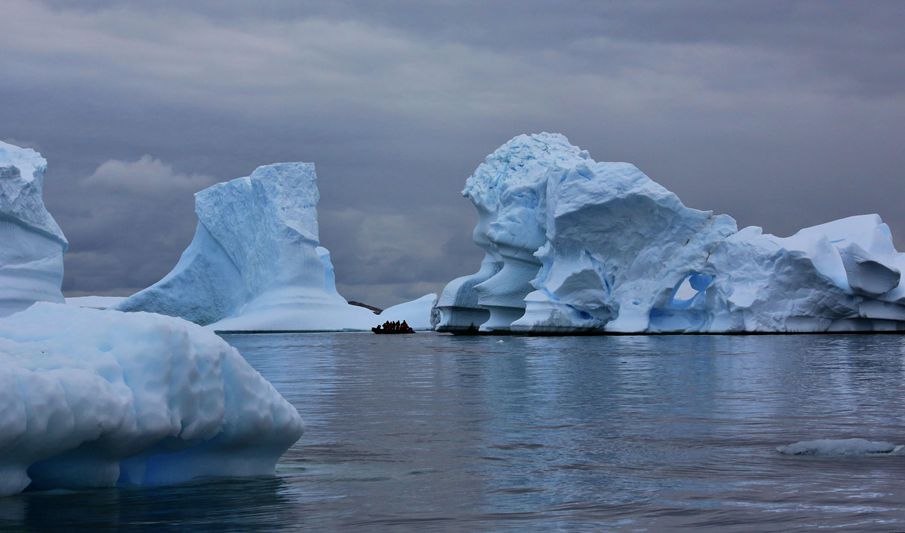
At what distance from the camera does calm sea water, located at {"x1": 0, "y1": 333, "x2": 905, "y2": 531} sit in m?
5.55

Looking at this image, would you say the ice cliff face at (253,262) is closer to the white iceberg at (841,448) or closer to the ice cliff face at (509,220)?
the ice cliff face at (509,220)

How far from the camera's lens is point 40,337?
618cm

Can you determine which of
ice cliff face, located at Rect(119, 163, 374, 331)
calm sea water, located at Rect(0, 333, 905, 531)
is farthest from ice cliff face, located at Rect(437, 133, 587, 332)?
calm sea water, located at Rect(0, 333, 905, 531)

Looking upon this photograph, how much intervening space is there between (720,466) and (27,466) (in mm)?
4108

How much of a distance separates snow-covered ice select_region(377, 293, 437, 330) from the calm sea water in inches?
1585

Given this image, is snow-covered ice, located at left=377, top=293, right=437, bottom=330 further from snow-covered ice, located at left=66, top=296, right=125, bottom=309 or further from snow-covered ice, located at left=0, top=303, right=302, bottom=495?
snow-covered ice, located at left=0, top=303, right=302, bottom=495

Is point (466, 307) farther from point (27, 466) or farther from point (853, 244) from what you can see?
point (27, 466)

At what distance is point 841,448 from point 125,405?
4.77 m

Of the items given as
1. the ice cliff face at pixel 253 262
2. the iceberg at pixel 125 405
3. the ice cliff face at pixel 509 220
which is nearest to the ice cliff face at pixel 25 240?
the ice cliff face at pixel 253 262

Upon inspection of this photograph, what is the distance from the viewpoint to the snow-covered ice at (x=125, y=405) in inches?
216

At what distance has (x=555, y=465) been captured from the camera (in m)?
7.58

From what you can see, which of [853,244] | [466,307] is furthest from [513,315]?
[853,244]

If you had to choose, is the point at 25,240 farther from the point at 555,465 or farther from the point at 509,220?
the point at 555,465

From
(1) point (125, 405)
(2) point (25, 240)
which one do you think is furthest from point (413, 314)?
(1) point (125, 405)
